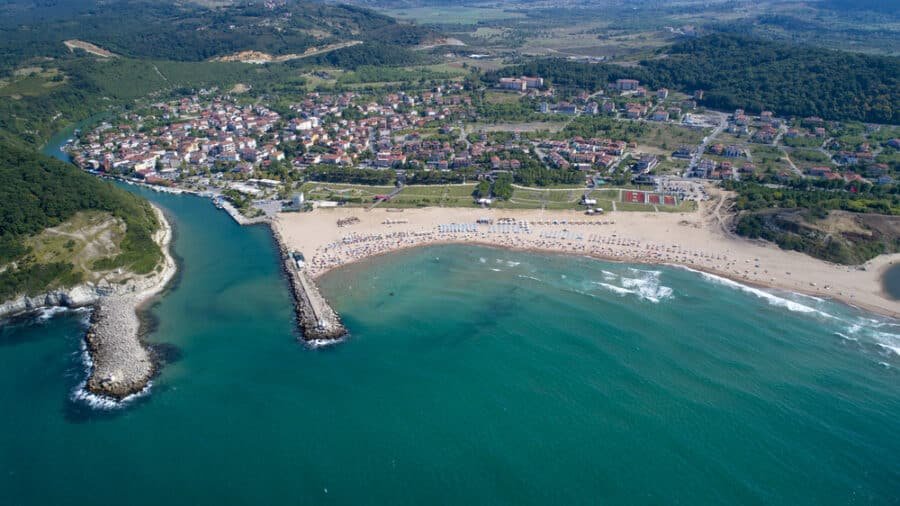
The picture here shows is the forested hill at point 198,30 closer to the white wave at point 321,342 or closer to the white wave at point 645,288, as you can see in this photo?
the white wave at point 321,342

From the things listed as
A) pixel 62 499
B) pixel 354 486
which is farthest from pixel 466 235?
pixel 62 499

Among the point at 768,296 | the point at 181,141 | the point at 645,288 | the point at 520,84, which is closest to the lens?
the point at 768,296

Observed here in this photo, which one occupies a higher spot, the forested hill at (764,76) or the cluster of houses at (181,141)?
the forested hill at (764,76)

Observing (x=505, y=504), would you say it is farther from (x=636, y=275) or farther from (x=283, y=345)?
(x=636, y=275)

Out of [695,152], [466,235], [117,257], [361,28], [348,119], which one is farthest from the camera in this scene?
[361,28]

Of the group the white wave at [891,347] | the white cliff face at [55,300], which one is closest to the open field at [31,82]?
the white cliff face at [55,300]

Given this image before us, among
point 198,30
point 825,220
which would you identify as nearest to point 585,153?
point 825,220

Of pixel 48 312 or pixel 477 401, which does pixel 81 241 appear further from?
pixel 477 401
